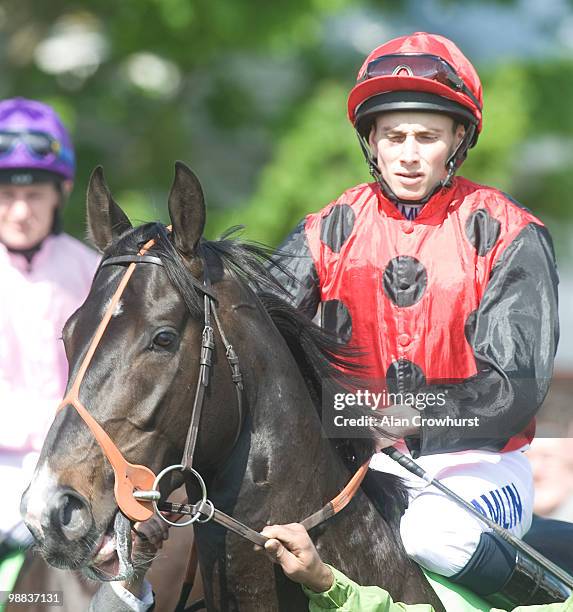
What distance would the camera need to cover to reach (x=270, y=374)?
2.76 metres

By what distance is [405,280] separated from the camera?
3127mm

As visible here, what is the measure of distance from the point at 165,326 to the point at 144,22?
8.42 metres

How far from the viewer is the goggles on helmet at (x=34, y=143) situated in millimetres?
4758

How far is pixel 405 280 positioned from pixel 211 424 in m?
0.84

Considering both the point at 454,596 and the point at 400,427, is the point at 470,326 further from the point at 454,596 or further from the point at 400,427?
the point at 454,596

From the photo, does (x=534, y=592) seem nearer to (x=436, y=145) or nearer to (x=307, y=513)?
(x=307, y=513)

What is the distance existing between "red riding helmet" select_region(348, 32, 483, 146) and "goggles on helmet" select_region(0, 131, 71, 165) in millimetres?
1985

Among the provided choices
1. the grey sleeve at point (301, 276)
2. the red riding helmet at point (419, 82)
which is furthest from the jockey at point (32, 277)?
the red riding helmet at point (419, 82)

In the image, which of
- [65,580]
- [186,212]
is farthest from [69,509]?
[65,580]

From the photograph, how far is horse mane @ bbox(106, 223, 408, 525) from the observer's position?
2855 mm

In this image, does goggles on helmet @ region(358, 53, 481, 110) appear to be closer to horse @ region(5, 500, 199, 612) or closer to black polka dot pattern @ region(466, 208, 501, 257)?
black polka dot pattern @ region(466, 208, 501, 257)

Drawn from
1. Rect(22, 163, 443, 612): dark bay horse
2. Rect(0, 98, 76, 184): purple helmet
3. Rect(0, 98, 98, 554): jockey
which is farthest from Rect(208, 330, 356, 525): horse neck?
Rect(0, 98, 76, 184): purple helmet

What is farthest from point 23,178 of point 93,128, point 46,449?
point 93,128

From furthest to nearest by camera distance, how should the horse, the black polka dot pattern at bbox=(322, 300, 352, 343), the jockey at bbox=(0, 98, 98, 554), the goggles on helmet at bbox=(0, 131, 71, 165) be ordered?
1. the goggles on helmet at bbox=(0, 131, 71, 165)
2. the jockey at bbox=(0, 98, 98, 554)
3. the horse
4. the black polka dot pattern at bbox=(322, 300, 352, 343)
